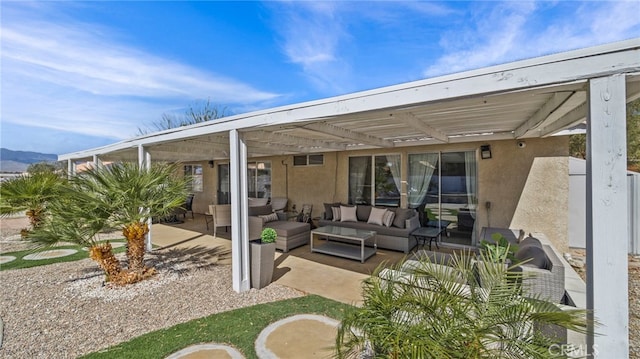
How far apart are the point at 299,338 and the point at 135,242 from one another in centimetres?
364

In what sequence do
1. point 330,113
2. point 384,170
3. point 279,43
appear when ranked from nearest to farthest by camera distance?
point 330,113, point 384,170, point 279,43

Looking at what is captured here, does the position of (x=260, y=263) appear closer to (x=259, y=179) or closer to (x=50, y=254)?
(x=50, y=254)

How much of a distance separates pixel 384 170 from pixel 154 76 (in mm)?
9875

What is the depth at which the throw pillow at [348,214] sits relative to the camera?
7.94 meters

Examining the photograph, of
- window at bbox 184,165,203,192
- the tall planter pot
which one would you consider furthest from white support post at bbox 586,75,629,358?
window at bbox 184,165,203,192

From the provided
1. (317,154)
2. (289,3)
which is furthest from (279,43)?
(317,154)

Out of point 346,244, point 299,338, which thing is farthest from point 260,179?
point 299,338

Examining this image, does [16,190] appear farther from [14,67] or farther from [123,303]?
[123,303]

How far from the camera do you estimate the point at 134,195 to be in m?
4.62

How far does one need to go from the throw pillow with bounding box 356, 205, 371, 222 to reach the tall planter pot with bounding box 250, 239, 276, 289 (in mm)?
3784

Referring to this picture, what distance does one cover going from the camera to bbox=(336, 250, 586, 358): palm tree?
5.31ft

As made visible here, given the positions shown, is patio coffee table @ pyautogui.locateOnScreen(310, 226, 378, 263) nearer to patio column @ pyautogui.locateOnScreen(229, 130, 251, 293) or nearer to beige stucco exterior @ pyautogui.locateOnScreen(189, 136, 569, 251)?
beige stucco exterior @ pyautogui.locateOnScreen(189, 136, 569, 251)

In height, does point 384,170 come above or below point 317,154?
below

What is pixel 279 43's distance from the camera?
35.6 ft
